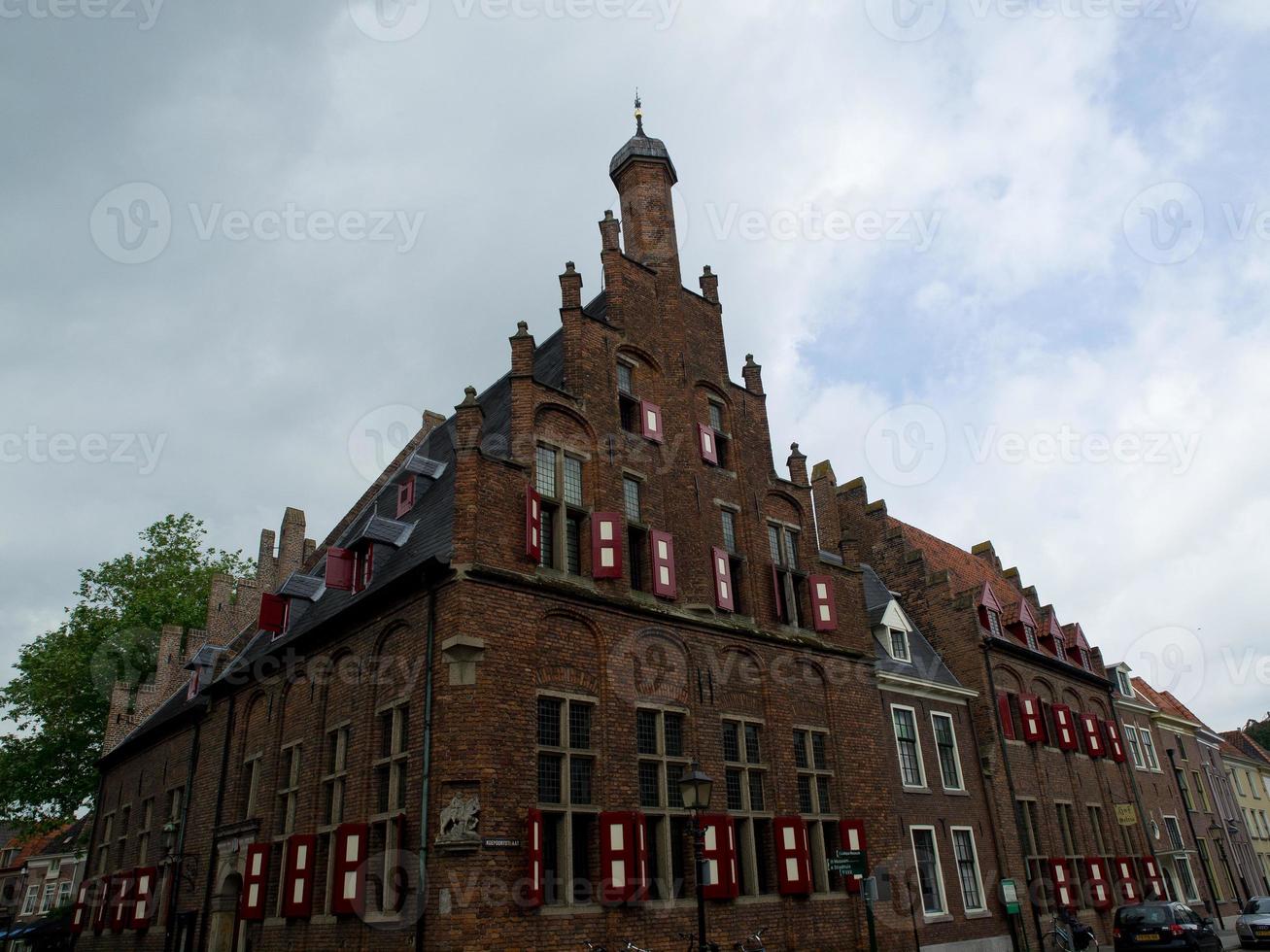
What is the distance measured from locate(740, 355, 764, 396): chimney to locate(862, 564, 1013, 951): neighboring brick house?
7.95m

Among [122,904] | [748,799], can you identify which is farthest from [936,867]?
[122,904]

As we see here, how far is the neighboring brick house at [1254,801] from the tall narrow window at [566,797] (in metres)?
43.0

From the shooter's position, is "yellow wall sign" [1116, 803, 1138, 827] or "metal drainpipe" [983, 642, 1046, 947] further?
"yellow wall sign" [1116, 803, 1138, 827]

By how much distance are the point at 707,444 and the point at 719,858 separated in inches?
368

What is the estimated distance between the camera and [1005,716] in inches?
1097

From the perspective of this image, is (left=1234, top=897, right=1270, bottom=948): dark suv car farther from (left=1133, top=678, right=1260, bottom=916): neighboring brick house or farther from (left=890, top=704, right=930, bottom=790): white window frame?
(left=890, top=704, right=930, bottom=790): white window frame

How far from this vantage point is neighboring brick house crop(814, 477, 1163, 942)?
2662 cm

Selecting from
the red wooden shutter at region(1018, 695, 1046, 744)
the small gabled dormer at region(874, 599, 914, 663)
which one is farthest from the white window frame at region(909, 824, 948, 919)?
the red wooden shutter at region(1018, 695, 1046, 744)

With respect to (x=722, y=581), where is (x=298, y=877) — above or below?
below

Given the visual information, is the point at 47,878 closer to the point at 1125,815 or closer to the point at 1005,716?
the point at 1005,716

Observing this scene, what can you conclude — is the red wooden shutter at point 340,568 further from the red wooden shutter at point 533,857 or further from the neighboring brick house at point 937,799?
the neighboring brick house at point 937,799

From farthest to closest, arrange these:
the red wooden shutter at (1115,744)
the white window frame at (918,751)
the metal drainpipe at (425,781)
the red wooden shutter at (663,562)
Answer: the red wooden shutter at (1115,744) → the white window frame at (918,751) → the red wooden shutter at (663,562) → the metal drainpipe at (425,781)

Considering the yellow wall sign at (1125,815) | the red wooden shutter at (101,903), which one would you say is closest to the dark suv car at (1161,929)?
the yellow wall sign at (1125,815)

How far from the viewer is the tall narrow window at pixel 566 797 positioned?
14945 millimetres
